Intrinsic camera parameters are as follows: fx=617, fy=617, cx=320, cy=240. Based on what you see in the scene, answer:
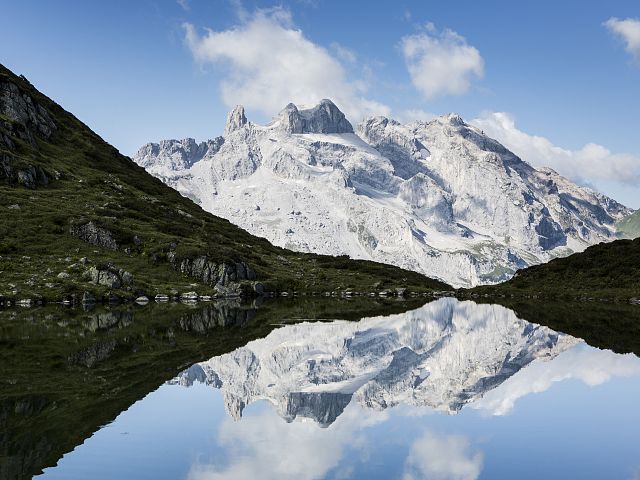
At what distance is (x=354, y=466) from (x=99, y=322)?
63518mm

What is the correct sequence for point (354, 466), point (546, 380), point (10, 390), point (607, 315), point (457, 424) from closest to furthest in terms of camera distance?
point (354, 466) → point (457, 424) → point (10, 390) → point (546, 380) → point (607, 315)

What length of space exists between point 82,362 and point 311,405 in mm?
21433

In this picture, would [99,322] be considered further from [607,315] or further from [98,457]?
[607,315]

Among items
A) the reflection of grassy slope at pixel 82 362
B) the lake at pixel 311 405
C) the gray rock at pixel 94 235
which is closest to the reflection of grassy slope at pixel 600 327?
the lake at pixel 311 405

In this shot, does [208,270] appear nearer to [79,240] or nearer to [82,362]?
[79,240]

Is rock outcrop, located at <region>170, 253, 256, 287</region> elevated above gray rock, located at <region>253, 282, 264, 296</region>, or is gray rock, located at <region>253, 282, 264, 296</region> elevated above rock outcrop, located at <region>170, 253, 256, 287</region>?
rock outcrop, located at <region>170, 253, 256, 287</region>

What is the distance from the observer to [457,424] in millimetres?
30516

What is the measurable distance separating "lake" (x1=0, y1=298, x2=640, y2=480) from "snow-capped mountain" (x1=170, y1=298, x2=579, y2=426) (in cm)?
22

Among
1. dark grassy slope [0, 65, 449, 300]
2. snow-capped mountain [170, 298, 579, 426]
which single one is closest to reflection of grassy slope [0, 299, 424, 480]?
snow-capped mountain [170, 298, 579, 426]

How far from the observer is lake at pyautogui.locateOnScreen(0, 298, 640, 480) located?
78.4 ft

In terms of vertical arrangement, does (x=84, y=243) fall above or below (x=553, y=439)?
above

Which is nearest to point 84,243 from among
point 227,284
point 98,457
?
point 227,284

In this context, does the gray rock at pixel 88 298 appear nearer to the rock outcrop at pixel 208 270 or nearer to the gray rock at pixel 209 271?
the rock outcrop at pixel 208 270

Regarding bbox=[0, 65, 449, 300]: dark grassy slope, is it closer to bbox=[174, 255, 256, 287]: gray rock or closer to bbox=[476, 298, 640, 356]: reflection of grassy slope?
bbox=[174, 255, 256, 287]: gray rock
